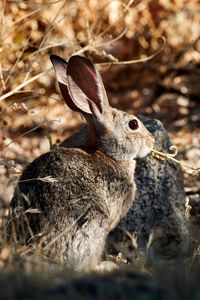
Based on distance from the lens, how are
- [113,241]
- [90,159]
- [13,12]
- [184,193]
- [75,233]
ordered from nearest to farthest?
[75,233] → [90,159] → [113,241] → [184,193] → [13,12]

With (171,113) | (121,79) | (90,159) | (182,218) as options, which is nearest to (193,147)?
(171,113)

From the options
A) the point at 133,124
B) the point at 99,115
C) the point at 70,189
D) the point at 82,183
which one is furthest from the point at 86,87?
the point at 70,189

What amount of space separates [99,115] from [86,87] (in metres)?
0.29

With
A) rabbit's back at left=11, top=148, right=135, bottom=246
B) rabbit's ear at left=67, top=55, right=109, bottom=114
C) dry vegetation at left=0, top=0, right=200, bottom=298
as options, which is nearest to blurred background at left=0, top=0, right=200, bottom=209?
dry vegetation at left=0, top=0, right=200, bottom=298

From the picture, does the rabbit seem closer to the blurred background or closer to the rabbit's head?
the rabbit's head

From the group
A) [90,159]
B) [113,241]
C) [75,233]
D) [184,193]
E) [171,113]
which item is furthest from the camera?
[171,113]

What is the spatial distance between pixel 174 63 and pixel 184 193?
3.59 m

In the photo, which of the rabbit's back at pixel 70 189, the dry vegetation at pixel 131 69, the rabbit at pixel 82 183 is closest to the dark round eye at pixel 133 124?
the rabbit at pixel 82 183

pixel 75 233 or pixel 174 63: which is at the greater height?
pixel 174 63

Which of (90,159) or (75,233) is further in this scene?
(90,159)

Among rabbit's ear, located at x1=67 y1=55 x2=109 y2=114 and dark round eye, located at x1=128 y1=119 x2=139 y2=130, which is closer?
rabbit's ear, located at x1=67 y1=55 x2=109 y2=114

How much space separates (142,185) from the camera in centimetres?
748

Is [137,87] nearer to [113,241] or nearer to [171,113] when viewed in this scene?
[171,113]

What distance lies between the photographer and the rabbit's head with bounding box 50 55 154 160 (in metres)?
6.39
